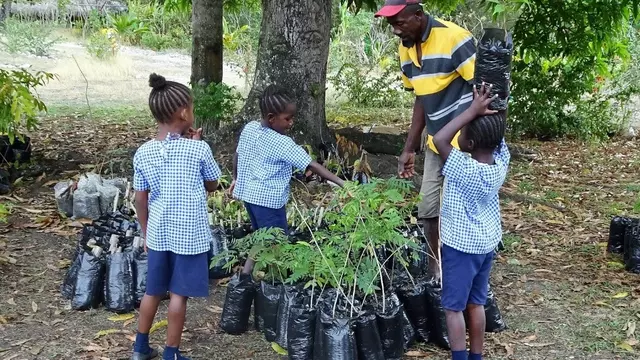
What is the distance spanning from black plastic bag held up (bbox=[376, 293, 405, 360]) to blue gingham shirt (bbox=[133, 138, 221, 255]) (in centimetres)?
107

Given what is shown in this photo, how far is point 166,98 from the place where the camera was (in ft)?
11.9

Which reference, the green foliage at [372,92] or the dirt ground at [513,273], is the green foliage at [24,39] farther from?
the dirt ground at [513,273]

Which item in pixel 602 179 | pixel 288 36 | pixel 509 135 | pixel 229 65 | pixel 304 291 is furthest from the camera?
pixel 229 65

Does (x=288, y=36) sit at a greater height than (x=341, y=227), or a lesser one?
greater

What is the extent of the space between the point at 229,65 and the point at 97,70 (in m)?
3.40

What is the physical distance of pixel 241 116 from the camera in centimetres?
789

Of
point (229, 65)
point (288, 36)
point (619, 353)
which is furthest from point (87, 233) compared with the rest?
point (229, 65)

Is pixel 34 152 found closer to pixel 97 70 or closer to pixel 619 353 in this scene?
pixel 619 353

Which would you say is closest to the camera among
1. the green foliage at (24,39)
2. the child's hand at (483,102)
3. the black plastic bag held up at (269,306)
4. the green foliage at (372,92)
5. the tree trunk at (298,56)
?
the child's hand at (483,102)

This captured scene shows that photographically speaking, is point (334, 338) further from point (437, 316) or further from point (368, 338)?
point (437, 316)

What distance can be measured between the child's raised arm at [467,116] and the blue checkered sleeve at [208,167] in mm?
1174

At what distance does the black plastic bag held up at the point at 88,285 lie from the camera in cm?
469

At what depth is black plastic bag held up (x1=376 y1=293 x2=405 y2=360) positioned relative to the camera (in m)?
3.98

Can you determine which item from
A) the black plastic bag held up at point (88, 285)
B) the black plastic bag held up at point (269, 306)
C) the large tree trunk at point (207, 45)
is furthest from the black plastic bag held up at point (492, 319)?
the large tree trunk at point (207, 45)
